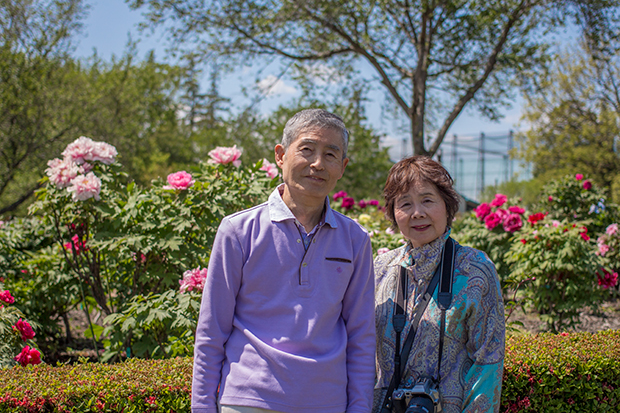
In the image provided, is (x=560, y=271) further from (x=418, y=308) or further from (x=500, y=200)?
(x=418, y=308)

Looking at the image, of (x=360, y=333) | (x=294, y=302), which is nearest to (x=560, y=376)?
(x=360, y=333)

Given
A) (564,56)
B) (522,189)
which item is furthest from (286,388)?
(522,189)

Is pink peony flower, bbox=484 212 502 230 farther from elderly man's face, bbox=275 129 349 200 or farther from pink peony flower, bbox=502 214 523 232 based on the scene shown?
elderly man's face, bbox=275 129 349 200

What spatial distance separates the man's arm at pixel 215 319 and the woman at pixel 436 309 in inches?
24.7

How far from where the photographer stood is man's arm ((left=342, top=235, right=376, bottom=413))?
1724 millimetres

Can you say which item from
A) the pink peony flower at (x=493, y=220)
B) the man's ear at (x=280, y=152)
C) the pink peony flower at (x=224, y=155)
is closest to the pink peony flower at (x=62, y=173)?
the pink peony flower at (x=224, y=155)

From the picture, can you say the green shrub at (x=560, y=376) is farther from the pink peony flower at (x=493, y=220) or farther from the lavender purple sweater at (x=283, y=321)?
the pink peony flower at (x=493, y=220)

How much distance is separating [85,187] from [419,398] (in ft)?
9.33

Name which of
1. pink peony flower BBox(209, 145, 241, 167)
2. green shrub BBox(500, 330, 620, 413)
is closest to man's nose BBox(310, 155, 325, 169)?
green shrub BBox(500, 330, 620, 413)

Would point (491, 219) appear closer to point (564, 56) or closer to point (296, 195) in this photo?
point (296, 195)

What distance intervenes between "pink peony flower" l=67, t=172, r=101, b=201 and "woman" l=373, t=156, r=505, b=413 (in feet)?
7.94

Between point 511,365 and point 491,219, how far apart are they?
373cm

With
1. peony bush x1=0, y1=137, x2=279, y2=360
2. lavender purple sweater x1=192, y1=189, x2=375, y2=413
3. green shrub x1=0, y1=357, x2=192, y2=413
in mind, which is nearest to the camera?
lavender purple sweater x1=192, y1=189, x2=375, y2=413

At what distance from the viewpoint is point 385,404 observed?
1855mm
